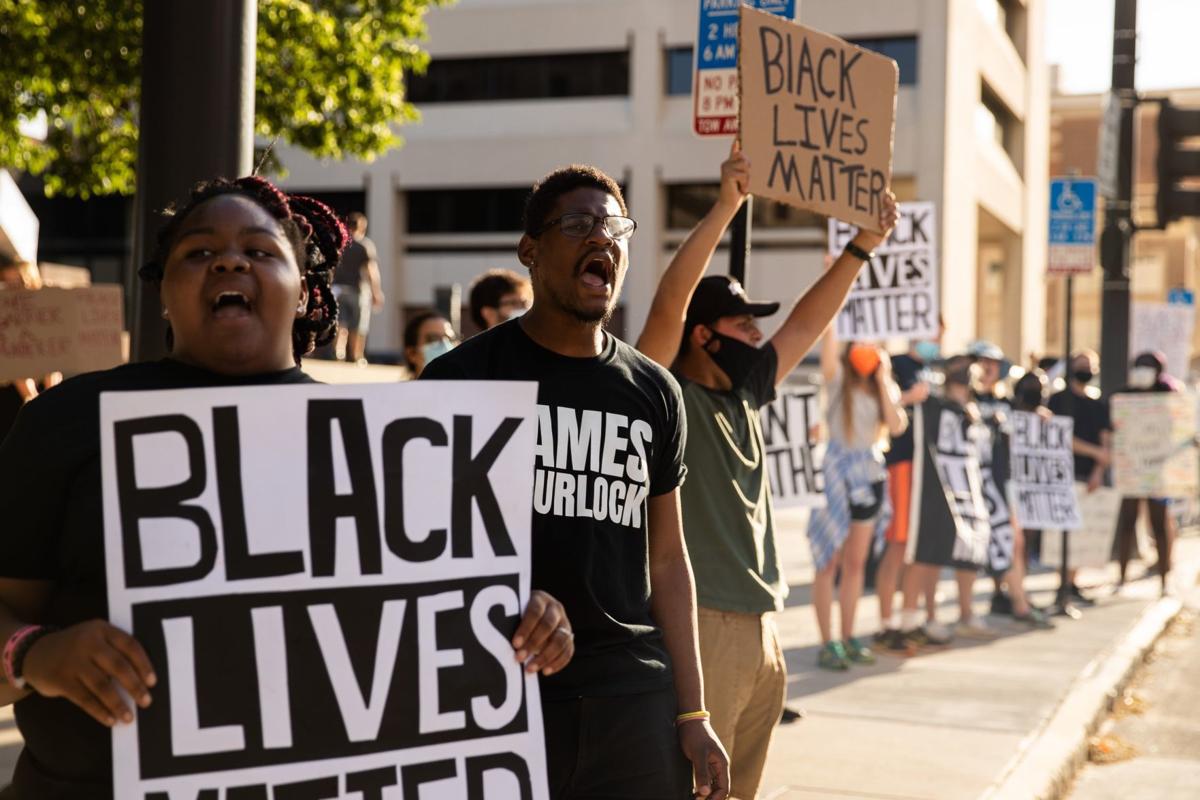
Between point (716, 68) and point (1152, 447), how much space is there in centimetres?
895

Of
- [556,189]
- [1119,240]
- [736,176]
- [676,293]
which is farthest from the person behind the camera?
[1119,240]

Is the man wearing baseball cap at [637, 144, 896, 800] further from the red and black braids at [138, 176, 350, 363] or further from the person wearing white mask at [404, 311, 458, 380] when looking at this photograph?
the person wearing white mask at [404, 311, 458, 380]

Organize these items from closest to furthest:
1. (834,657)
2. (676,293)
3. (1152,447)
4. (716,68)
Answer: (676,293) → (716,68) → (834,657) → (1152,447)

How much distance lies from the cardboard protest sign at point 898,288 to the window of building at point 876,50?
85.0ft

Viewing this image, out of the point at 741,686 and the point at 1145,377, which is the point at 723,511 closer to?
the point at 741,686

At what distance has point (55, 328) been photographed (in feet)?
22.1

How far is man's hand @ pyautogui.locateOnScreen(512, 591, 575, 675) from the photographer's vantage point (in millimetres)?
2588

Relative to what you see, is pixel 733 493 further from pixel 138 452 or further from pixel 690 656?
pixel 138 452

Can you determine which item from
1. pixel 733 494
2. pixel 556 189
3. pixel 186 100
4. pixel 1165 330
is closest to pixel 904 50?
pixel 1165 330

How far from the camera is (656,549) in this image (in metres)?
3.32

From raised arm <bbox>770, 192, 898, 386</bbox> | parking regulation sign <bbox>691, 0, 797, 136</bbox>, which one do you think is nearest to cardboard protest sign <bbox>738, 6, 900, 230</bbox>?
raised arm <bbox>770, 192, 898, 386</bbox>

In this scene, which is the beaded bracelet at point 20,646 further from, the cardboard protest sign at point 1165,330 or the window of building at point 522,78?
the window of building at point 522,78

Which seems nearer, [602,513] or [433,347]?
[602,513]

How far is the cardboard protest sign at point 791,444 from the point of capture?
746cm
